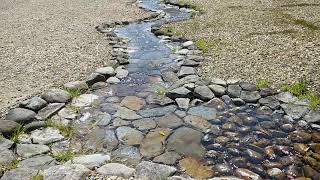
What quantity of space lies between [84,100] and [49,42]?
5.17 m

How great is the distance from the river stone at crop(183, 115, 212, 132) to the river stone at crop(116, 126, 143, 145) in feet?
3.50

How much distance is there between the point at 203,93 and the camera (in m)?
7.78

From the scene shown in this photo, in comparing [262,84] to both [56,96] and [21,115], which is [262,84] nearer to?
[56,96]

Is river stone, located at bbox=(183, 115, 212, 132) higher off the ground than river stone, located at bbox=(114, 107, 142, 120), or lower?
higher

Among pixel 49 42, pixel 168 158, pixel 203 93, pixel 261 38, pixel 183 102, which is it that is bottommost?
pixel 168 158

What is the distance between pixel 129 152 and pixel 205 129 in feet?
5.22

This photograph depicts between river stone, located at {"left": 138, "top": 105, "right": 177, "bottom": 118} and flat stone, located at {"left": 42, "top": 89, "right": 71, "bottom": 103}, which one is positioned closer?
river stone, located at {"left": 138, "top": 105, "right": 177, "bottom": 118}

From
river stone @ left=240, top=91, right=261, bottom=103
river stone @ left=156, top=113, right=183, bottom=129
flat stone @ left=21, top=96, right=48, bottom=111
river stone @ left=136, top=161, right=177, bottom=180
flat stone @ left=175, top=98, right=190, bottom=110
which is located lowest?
river stone @ left=156, top=113, right=183, bottom=129

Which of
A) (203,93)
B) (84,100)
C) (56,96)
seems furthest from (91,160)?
(203,93)

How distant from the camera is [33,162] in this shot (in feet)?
17.9

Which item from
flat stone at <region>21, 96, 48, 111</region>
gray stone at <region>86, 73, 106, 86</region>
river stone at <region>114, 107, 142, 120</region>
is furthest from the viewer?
gray stone at <region>86, 73, 106, 86</region>

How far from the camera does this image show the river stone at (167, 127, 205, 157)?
230 inches

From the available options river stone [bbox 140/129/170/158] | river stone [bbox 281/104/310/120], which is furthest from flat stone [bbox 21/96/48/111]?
river stone [bbox 281/104/310/120]

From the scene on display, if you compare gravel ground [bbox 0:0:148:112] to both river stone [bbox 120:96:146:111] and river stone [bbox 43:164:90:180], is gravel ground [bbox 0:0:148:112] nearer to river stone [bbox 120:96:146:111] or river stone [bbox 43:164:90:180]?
river stone [bbox 120:96:146:111]
